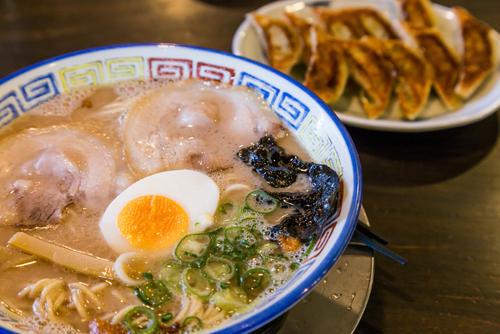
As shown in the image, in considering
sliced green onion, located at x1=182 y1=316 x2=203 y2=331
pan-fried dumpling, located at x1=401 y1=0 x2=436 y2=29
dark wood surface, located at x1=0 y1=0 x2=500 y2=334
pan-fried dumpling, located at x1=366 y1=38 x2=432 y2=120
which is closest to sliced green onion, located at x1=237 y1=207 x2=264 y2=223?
sliced green onion, located at x1=182 y1=316 x2=203 y2=331

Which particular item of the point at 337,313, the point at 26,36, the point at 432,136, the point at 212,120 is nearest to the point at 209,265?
the point at 337,313

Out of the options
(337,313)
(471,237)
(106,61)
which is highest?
(106,61)

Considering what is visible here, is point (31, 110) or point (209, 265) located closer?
Result: point (209, 265)

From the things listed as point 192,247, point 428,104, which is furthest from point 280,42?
point 192,247

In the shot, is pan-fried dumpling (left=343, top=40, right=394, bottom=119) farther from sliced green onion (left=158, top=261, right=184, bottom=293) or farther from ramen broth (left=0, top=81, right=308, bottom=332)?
sliced green onion (left=158, top=261, right=184, bottom=293)

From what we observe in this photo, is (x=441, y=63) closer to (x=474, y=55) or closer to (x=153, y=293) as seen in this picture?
(x=474, y=55)

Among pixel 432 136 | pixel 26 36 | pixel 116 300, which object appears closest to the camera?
pixel 116 300

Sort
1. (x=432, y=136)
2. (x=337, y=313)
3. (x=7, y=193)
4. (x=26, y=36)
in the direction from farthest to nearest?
(x=26, y=36), (x=432, y=136), (x=7, y=193), (x=337, y=313)

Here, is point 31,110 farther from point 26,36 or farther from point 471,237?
point 471,237

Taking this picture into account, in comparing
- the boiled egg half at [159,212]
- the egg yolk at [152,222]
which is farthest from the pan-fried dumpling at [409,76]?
the egg yolk at [152,222]
